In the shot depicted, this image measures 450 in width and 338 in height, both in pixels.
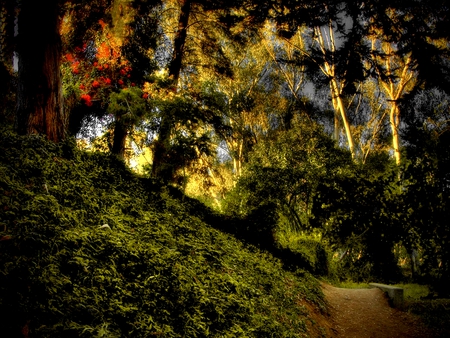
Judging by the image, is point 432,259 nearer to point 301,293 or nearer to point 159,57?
point 301,293

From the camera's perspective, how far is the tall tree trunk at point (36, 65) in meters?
5.27

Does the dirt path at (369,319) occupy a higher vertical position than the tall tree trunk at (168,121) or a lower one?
lower

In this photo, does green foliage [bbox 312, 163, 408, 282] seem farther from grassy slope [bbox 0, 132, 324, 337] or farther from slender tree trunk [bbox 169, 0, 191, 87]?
slender tree trunk [bbox 169, 0, 191, 87]

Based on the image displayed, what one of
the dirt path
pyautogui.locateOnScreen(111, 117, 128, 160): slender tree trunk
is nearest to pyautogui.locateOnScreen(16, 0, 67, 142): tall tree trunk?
pyautogui.locateOnScreen(111, 117, 128, 160): slender tree trunk

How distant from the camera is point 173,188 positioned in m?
7.38

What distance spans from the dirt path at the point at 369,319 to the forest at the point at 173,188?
2.08 feet

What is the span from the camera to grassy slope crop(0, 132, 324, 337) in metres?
1.99

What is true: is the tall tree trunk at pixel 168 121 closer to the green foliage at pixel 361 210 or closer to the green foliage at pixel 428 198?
the green foliage at pixel 361 210

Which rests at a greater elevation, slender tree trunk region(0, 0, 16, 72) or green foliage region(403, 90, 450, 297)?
slender tree trunk region(0, 0, 16, 72)

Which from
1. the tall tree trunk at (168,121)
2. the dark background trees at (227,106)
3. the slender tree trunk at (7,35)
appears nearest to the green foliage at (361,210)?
the dark background trees at (227,106)

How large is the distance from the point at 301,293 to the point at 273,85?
2120cm

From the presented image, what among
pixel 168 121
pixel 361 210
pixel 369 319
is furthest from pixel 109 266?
pixel 361 210

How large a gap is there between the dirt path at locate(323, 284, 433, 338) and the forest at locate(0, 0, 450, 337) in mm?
635

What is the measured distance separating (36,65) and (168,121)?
3.31 m
